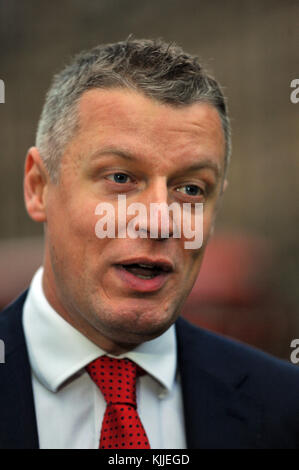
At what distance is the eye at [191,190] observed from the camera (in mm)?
1459

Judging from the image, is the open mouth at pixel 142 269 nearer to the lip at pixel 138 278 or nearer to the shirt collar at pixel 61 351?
the lip at pixel 138 278

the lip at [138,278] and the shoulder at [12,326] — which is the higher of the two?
the lip at [138,278]

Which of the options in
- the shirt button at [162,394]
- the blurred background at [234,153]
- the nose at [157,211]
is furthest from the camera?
the blurred background at [234,153]

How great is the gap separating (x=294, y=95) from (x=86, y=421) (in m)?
1.30

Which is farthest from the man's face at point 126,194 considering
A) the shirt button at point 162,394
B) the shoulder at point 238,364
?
the shoulder at point 238,364

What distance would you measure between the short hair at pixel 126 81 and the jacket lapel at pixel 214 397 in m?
0.70

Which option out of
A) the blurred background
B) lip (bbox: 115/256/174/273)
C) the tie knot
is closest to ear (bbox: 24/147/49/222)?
lip (bbox: 115/256/174/273)

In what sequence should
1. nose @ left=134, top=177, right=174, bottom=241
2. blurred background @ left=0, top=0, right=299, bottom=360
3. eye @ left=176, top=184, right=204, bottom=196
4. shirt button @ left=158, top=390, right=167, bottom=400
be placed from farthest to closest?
blurred background @ left=0, top=0, right=299, bottom=360 < shirt button @ left=158, top=390, right=167, bottom=400 < eye @ left=176, top=184, right=204, bottom=196 < nose @ left=134, top=177, right=174, bottom=241

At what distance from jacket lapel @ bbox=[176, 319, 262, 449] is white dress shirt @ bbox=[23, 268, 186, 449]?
0.05m

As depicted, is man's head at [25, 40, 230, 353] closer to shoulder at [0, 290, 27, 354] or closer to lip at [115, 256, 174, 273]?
lip at [115, 256, 174, 273]

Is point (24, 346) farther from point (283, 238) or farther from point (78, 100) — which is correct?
point (283, 238)

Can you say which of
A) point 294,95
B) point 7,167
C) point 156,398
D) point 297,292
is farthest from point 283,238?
point 156,398

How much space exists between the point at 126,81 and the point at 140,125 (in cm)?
15

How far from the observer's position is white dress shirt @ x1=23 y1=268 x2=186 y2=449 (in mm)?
1462
